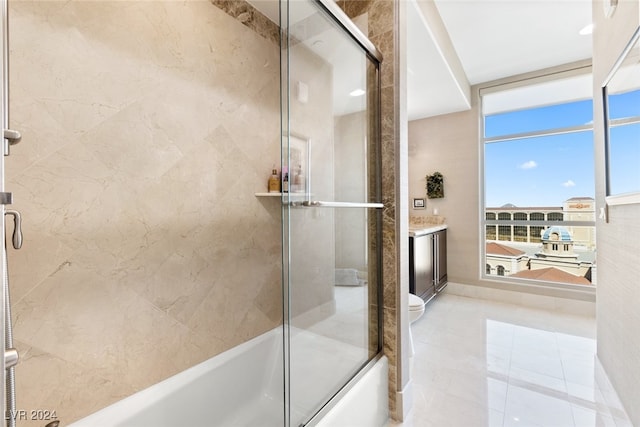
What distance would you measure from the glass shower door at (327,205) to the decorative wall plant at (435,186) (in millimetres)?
2820

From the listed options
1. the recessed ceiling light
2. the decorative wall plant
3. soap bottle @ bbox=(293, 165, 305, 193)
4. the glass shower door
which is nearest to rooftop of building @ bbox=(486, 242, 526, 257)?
the decorative wall plant

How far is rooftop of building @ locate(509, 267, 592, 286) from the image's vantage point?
3479mm

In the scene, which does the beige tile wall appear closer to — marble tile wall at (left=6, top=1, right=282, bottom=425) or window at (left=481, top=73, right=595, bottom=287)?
window at (left=481, top=73, right=595, bottom=287)

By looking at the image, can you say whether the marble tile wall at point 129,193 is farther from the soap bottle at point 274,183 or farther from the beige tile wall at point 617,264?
the beige tile wall at point 617,264

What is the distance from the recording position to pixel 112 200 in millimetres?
1354

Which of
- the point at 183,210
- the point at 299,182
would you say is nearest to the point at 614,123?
the point at 299,182

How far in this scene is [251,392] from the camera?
69.2 inches

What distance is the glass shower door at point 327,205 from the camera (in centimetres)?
123

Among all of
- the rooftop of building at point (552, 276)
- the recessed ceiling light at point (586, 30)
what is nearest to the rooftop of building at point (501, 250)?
the rooftop of building at point (552, 276)

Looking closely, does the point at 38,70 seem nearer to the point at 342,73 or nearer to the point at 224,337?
the point at 342,73

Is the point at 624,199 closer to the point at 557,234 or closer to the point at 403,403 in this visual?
the point at 403,403

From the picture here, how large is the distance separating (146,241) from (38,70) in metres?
0.83

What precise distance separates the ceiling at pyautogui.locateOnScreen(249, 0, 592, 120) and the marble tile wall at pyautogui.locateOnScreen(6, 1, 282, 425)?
0.89 m

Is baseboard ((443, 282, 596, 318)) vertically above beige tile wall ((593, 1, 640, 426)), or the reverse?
beige tile wall ((593, 1, 640, 426))
